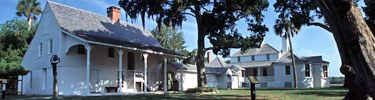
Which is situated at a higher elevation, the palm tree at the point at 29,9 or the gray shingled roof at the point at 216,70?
the palm tree at the point at 29,9

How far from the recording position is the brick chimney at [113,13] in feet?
93.1

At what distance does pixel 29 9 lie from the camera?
48.7 meters

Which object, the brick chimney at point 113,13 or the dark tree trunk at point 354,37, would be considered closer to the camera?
the dark tree trunk at point 354,37

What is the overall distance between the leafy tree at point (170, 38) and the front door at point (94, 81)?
35.3 meters

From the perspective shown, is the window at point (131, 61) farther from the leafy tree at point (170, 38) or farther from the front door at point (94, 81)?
the leafy tree at point (170, 38)

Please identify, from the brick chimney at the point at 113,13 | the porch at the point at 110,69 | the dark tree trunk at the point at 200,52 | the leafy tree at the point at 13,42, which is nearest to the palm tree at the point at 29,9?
the leafy tree at the point at 13,42

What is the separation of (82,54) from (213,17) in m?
9.05

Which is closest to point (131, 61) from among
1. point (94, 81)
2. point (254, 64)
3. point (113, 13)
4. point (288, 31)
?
point (94, 81)

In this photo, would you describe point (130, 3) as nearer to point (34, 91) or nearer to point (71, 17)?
point (71, 17)

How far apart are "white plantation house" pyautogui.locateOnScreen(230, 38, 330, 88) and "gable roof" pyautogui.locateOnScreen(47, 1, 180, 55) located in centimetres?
1658

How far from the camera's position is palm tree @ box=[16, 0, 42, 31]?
4844 centimetres

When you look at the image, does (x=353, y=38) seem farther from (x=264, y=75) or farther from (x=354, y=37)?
(x=264, y=75)

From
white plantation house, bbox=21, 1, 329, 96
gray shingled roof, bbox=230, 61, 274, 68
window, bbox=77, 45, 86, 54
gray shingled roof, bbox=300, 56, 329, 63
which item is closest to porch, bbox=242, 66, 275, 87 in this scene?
gray shingled roof, bbox=230, 61, 274, 68

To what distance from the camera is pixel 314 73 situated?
43656 millimetres
